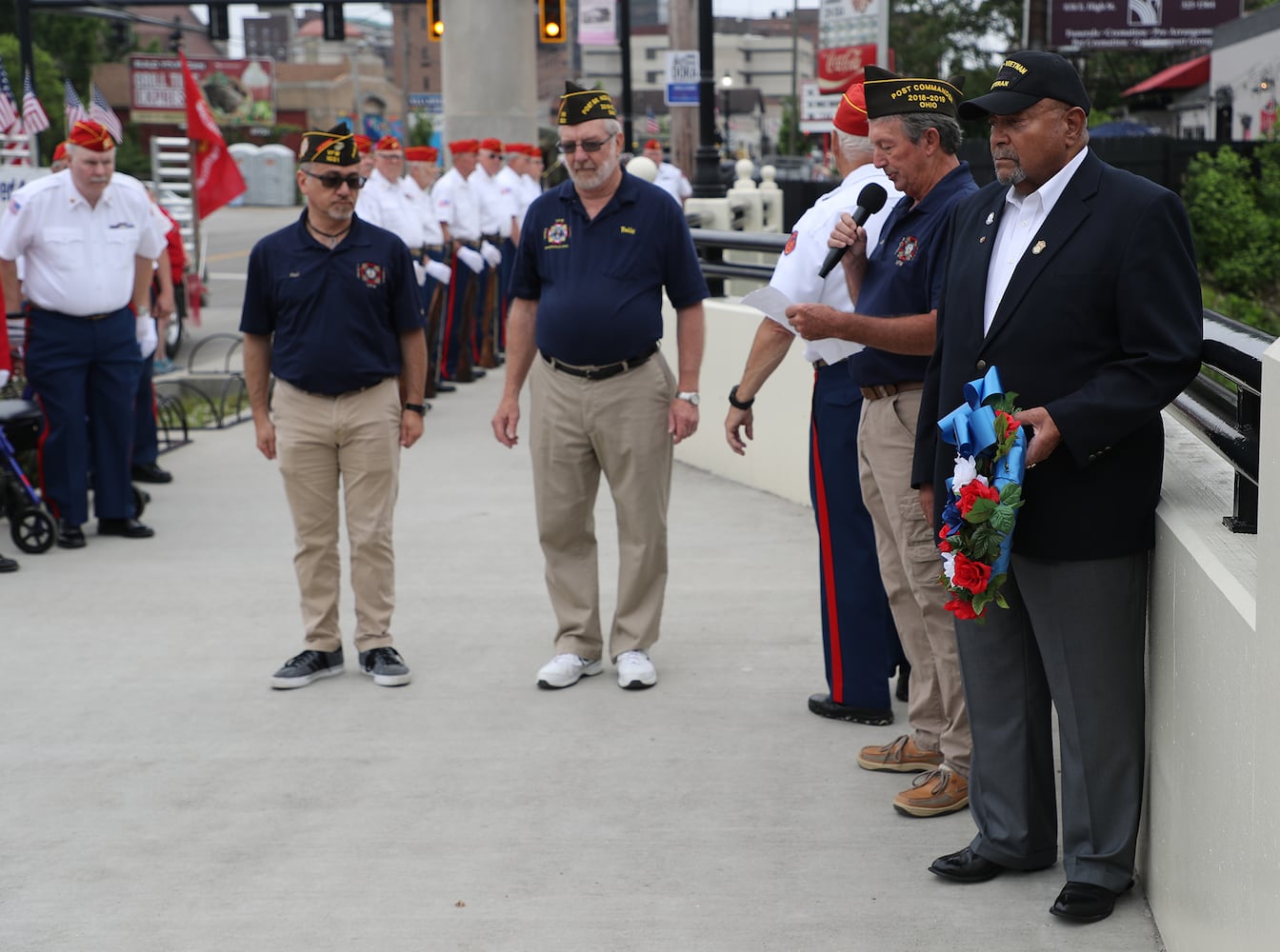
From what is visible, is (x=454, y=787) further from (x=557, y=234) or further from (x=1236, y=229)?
(x=1236, y=229)

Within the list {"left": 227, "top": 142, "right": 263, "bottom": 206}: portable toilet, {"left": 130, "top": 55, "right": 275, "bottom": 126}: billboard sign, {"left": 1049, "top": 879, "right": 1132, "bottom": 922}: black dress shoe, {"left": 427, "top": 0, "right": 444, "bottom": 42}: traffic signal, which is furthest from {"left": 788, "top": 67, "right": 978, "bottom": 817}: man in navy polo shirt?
{"left": 227, "top": 142, "right": 263, "bottom": 206}: portable toilet

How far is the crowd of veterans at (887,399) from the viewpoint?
12.5 ft

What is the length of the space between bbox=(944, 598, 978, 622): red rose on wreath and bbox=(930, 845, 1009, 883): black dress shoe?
2.46 ft

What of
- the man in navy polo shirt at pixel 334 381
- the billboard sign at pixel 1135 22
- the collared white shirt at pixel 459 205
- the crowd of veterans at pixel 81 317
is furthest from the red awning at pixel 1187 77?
the man in navy polo shirt at pixel 334 381

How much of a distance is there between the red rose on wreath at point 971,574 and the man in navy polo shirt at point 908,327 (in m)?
0.85

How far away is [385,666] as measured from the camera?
634 cm

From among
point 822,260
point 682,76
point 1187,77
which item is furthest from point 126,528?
point 1187,77

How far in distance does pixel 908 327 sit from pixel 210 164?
48.3 ft

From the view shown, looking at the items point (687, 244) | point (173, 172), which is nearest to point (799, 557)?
point (687, 244)

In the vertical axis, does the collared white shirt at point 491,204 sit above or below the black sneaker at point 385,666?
above

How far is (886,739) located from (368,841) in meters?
1.81

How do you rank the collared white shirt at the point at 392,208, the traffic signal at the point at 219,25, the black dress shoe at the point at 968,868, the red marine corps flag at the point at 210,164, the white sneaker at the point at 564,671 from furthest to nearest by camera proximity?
the traffic signal at the point at 219,25
the red marine corps flag at the point at 210,164
the collared white shirt at the point at 392,208
the white sneaker at the point at 564,671
the black dress shoe at the point at 968,868

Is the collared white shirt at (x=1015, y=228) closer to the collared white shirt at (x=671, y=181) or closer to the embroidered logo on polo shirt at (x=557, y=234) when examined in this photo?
the embroidered logo on polo shirt at (x=557, y=234)

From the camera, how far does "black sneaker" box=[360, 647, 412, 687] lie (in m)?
6.30
